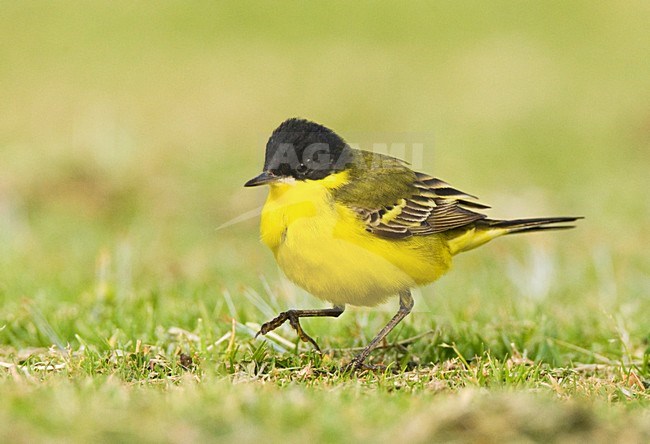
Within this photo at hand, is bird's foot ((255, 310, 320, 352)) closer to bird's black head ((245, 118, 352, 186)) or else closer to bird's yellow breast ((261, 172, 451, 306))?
bird's yellow breast ((261, 172, 451, 306))

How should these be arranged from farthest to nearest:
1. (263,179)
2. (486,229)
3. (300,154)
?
(486,229)
(300,154)
(263,179)

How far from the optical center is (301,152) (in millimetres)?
5605

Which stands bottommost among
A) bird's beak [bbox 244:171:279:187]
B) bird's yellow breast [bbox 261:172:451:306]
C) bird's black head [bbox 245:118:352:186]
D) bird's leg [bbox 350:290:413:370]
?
bird's leg [bbox 350:290:413:370]

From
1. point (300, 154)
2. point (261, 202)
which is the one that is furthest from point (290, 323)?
point (261, 202)

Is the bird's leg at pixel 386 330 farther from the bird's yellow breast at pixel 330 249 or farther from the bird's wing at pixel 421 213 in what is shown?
the bird's wing at pixel 421 213

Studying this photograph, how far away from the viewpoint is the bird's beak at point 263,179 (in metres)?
5.41

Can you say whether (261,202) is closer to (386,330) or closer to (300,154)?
(300,154)

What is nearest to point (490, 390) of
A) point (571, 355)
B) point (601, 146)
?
point (571, 355)

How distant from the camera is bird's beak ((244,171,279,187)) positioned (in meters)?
5.41

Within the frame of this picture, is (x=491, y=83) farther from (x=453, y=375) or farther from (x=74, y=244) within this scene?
(x=453, y=375)

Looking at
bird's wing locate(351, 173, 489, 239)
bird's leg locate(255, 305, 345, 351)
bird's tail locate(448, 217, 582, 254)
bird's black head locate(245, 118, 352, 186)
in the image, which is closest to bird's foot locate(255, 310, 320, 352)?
bird's leg locate(255, 305, 345, 351)

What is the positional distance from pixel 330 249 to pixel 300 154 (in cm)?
65

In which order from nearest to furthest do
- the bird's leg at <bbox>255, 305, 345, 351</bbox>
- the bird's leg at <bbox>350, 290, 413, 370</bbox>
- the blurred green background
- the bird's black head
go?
the bird's leg at <bbox>350, 290, 413, 370</bbox>
the bird's leg at <bbox>255, 305, 345, 351</bbox>
the bird's black head
the blurred green background

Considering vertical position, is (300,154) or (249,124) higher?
(300,154)
